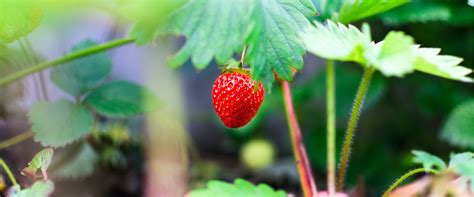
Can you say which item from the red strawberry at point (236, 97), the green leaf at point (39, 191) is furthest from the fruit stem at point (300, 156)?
the green leaf at point (39, 191)

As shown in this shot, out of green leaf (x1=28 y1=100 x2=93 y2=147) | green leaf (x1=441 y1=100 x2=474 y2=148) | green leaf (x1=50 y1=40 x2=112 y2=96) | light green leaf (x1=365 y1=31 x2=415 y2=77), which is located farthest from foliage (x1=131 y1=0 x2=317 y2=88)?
green leaf (x1=441 y1=100 x2=474 y2=148)

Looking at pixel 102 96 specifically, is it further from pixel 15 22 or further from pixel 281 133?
pixel 281 133

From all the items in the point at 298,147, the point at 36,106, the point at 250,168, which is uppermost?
the point at 36,106

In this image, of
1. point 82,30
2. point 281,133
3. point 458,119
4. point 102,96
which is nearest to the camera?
point 102,96

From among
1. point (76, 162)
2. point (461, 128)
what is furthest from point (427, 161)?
point (76, 162)

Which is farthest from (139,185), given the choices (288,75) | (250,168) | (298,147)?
(288,75)

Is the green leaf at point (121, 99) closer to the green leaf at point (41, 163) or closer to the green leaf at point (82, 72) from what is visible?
the green leaf at point (82, 72)
